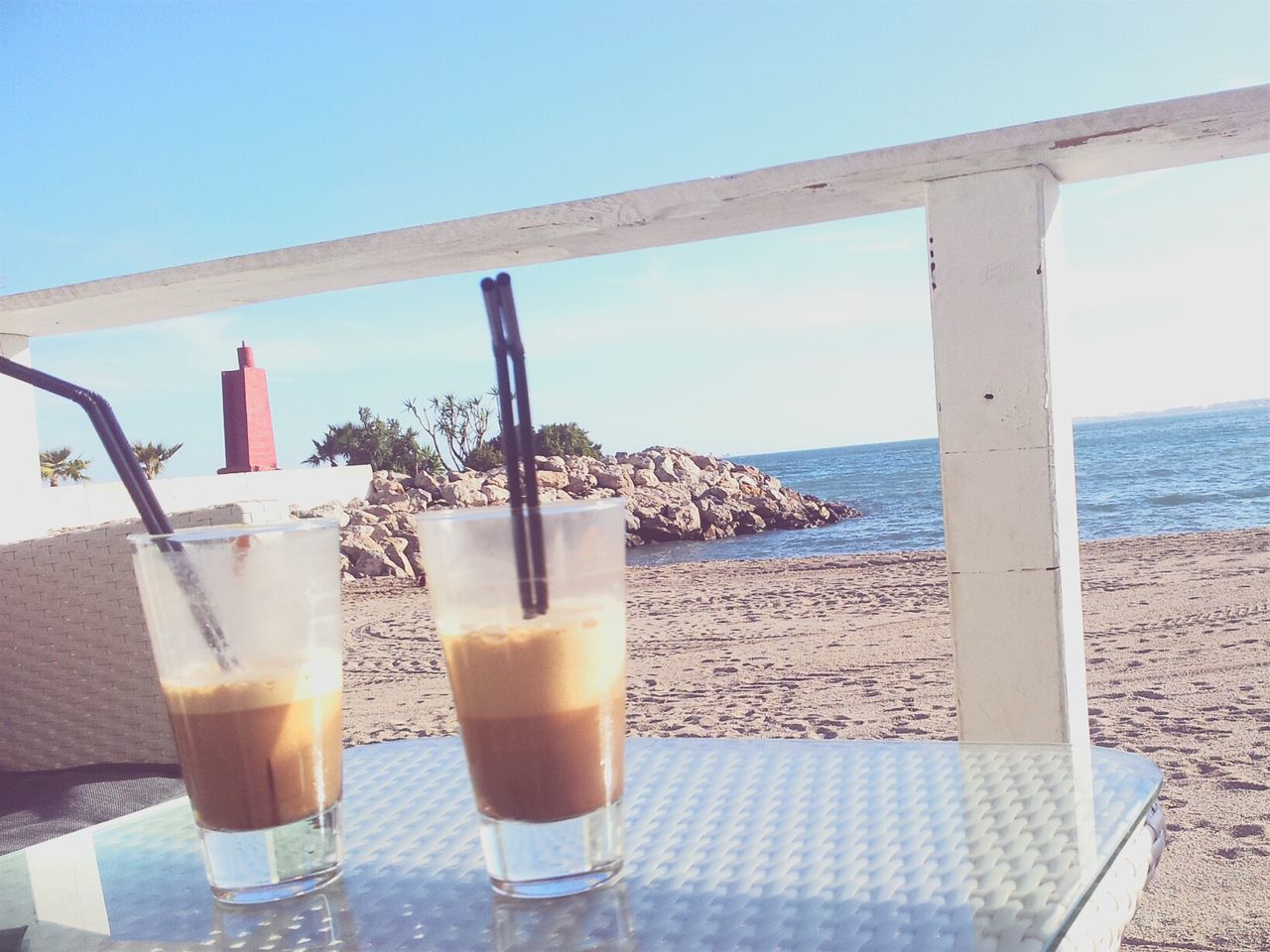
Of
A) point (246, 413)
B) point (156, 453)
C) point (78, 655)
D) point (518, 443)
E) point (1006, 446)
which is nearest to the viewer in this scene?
point (518, 443)

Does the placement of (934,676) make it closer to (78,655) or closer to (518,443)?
(78,655)

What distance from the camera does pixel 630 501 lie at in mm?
14211

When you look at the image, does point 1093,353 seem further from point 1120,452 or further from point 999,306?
point 999,306

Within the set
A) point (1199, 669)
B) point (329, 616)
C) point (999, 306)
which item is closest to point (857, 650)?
point (1199, 669)

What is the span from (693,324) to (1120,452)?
18.8m

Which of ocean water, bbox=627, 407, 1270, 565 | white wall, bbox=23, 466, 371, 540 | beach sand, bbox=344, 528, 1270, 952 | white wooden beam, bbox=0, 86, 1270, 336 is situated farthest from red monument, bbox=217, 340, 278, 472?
white wooden beam, bbox=0, 86, 1270, 336

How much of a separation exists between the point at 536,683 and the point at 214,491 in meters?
11.6

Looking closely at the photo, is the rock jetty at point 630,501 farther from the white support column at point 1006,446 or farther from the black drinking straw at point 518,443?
the black drinking straw at point 518,443

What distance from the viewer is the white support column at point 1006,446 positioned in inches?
64.8

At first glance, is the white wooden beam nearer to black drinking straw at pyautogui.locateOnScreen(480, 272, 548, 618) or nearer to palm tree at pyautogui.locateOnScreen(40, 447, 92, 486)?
black drinking straw at pyautogui.locateOnScreen(480, 272, 548, 618)

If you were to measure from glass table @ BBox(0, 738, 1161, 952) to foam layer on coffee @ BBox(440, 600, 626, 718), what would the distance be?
0.11m

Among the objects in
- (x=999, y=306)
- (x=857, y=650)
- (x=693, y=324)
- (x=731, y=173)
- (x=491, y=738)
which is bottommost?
(x=857, y=650)

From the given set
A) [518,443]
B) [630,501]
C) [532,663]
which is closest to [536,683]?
[532,663]

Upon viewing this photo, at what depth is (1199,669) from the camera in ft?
15.4
